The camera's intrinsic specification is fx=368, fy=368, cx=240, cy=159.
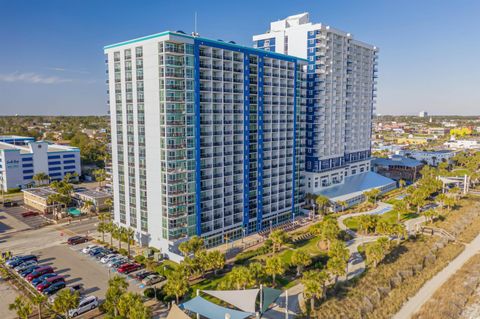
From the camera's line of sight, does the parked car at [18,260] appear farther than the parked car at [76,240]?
No

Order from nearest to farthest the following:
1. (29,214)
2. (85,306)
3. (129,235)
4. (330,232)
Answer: (85,306), (129,235), (330,232), (29,214)

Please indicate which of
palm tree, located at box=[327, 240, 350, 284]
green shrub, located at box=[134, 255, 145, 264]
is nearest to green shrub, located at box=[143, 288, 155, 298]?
green shrub, located at box=[134, 255, 145, 264]

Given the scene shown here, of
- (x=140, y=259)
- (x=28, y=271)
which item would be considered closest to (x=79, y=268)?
(x=28, y=271)

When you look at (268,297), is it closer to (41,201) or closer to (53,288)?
(53,288)

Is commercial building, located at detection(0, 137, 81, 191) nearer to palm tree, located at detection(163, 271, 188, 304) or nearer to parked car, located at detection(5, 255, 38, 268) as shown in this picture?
parked car, located at detection(5, 255, 38, 268)

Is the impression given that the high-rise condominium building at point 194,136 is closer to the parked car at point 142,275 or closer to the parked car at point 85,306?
the parked car at point 142,275

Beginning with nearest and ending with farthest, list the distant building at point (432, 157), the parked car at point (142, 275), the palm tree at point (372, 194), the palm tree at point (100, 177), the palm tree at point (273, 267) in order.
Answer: the palm tree at point (273, 267) → the parked car at point (142, 275) → the palm tree at point (372, 194) → the palm tree at point (100, 177) → the distant building at point (432, 157)

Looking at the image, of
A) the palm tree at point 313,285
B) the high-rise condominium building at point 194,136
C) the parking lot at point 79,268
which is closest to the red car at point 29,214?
the parking lot at point 79,268
